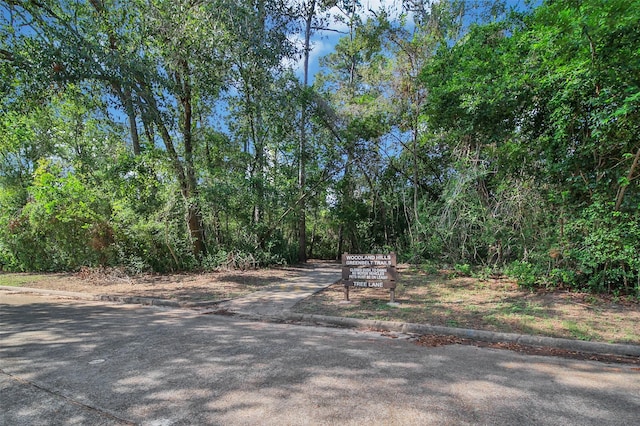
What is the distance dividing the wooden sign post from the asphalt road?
1.99 meters

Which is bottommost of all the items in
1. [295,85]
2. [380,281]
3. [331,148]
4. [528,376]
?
[528,376]

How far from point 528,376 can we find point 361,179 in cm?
1272

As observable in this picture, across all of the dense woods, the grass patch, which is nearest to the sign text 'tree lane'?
the dense woods

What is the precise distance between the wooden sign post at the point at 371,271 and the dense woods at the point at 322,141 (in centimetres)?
384

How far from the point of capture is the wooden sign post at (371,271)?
7.25m

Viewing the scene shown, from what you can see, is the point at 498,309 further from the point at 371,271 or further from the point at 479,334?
the point at 371,271

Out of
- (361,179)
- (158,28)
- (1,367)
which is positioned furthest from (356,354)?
(361,179)

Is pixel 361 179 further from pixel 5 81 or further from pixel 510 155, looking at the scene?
pixel 5 81

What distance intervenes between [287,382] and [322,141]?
1255 centimetres

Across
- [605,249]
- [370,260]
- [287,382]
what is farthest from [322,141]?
[287,382]

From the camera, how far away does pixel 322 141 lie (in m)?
15.0

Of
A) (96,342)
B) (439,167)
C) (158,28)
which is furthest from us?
(439,167)

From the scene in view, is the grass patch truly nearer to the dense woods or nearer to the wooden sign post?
the dense woods

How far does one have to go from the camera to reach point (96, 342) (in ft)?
16.1
